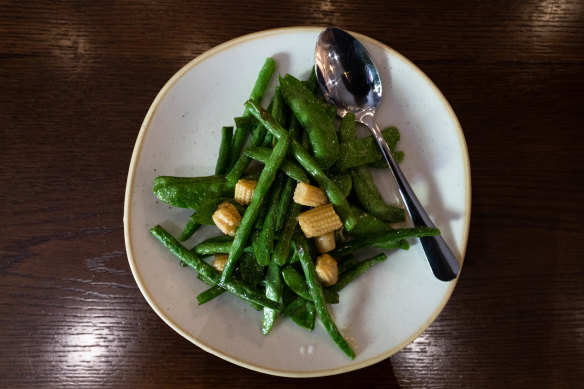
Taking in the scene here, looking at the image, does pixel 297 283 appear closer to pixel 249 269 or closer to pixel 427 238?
pixel 249 269

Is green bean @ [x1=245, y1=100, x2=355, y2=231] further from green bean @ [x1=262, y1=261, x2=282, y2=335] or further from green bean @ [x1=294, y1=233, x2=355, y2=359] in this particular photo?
green bean @ [x1=262, y1=261, x2=282, y2=335]

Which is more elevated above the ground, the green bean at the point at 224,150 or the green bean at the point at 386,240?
the green bean at the point at 224,150

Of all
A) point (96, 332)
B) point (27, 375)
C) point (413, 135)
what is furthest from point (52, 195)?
point (413, 135)

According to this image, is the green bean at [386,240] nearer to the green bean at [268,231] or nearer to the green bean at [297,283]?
the green bean at [297,283]

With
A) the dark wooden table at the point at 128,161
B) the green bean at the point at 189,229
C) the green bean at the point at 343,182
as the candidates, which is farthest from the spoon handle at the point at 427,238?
the green bean at the point at 189,229

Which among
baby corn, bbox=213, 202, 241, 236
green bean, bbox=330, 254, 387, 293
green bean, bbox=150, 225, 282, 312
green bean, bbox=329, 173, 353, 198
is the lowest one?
green bean, bbox=330, 254, 387, 293

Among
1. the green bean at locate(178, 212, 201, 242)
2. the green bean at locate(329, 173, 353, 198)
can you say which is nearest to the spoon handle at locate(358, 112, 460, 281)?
the green bean at locate(329, 173, 353, 198)
